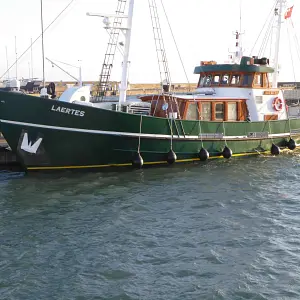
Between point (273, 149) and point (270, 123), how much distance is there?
1187 millimetres

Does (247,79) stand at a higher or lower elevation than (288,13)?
lower

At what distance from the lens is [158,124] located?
55.4 ft

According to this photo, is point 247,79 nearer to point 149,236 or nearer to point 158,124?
point 158,124

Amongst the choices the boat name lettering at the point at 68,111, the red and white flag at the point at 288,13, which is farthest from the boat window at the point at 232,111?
the boat name lettering at the point at 68,111

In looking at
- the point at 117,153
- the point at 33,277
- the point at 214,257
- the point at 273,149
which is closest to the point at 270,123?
the point at 273,149

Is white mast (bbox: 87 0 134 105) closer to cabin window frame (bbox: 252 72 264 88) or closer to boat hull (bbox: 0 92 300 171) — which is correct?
boat hull (bbox: 0 92 300 171)

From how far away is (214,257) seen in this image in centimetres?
952

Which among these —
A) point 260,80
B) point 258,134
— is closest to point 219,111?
point 258,134

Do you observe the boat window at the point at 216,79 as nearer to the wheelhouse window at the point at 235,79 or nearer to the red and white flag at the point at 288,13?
the wheelhouse window at the point at 235,79

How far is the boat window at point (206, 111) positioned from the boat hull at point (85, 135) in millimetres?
720

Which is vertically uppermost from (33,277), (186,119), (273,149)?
(186,119)

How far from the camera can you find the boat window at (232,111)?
1938cm

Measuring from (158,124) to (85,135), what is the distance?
2.74m

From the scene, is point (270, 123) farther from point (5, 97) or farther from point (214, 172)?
point (5, 97)
